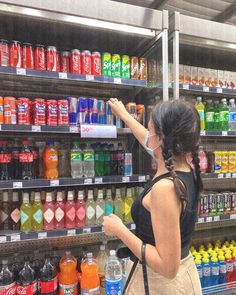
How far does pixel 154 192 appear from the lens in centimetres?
104

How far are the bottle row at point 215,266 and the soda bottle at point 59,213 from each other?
4.43 feet

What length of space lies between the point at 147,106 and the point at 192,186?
55.1 inches

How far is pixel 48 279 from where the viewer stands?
2.03m

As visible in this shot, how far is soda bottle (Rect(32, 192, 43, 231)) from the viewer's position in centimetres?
205

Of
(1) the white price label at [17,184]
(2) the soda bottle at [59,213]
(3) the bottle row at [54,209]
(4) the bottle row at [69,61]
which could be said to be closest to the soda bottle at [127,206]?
(3) the bottle row at [54,209]

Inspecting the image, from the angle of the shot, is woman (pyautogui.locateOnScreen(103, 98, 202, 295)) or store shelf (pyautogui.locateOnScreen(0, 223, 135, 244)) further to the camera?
store shelf (pyautogui.locateOnScreen(0, 223, 135, 244))

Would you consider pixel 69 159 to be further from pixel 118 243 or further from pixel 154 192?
A: pixel 154 192

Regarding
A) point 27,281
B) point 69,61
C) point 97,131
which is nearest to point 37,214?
point 27,281

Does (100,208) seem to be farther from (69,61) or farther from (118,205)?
(69,61)

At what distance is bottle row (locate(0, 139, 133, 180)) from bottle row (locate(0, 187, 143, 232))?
0.16 m

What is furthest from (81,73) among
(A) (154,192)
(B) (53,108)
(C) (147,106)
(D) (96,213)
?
(A) (154,192)

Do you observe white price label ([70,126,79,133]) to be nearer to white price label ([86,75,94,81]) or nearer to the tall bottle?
white price label ([86,75,94,81])

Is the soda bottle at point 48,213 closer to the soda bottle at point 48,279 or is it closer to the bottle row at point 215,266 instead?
the soda bottle at point 48,279

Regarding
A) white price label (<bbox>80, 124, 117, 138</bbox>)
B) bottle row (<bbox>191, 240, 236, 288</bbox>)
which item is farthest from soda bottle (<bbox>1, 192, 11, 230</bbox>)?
bottle row (<bbox>191, 240, 236, 288</bbox>)
